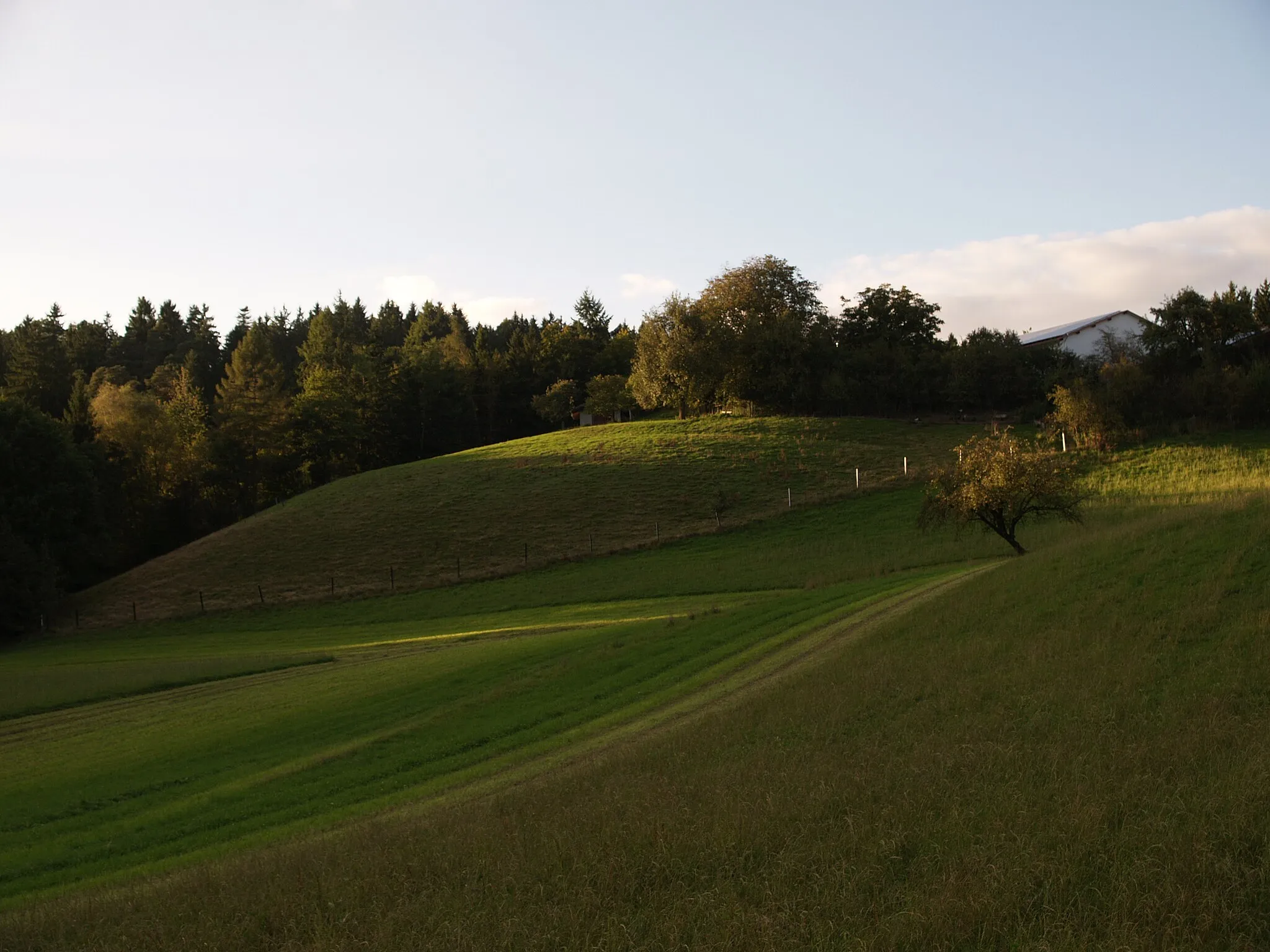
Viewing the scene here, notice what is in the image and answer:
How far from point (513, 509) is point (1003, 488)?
4073 cm

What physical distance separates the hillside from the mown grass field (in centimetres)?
2824

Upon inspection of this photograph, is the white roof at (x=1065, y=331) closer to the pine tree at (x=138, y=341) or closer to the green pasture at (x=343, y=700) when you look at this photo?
the green pasture at (x=343, y=700)

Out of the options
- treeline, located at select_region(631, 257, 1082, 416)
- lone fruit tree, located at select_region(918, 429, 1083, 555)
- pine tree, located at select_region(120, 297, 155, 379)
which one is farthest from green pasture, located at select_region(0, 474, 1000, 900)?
pine tree, located at select_region(120, 297, 155, 379)

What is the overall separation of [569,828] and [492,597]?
38924 millimetres

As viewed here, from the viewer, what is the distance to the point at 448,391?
116500 mm

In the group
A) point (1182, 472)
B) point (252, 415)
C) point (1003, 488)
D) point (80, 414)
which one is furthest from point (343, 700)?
point (252, 415)

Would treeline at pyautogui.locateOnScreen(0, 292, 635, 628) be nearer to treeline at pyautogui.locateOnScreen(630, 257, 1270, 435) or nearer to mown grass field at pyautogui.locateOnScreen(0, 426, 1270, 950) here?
treeline at pyautogui.locateOnScreen(630, 257, 1270, 435)

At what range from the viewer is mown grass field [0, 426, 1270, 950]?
663 cm

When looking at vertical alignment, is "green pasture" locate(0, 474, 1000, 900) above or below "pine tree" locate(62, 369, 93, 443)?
below

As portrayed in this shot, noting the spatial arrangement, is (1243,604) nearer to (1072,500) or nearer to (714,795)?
(714,795)

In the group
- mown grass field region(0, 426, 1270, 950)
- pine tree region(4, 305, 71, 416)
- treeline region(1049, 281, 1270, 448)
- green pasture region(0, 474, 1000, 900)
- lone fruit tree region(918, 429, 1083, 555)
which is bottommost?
green pasture region(0, 474, 1000, 900)

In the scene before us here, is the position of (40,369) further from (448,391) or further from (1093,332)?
(1093,332)

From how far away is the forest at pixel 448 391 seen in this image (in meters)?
63.8

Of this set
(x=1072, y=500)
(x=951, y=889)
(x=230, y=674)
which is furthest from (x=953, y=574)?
→ (x=951, y=889)
